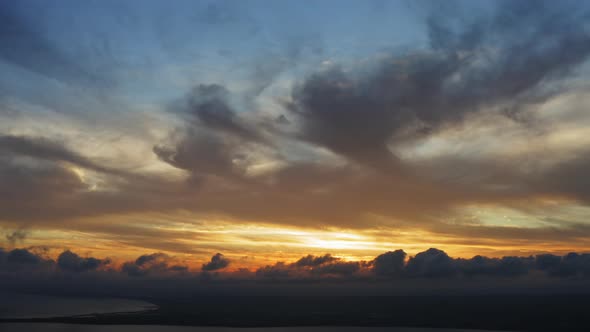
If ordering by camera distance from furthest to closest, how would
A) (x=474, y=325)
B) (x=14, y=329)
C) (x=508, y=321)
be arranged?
1. (x=508, y=321)
2. (x=474, y=325)
3. (x=14, y=329)

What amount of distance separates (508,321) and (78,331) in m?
172

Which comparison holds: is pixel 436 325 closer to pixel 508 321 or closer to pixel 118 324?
pixel 508 321


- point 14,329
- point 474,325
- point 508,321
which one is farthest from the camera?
point 508,321

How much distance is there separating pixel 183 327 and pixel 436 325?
10192cm

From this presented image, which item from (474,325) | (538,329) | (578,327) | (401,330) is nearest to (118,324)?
(401,330)

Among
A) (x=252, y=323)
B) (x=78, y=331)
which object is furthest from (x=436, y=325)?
(x=78, y=331)

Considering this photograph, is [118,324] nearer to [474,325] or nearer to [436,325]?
[436,325]

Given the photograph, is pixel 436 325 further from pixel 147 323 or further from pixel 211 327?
pixel 147 323

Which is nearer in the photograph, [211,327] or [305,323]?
[211,327]

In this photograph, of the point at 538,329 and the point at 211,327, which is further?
the point at 211,327

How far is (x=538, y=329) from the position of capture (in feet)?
526

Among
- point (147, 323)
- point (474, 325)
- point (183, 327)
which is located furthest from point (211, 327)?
point (474, 325)

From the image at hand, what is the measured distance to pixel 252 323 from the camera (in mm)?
191375

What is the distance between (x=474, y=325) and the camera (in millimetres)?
175500
